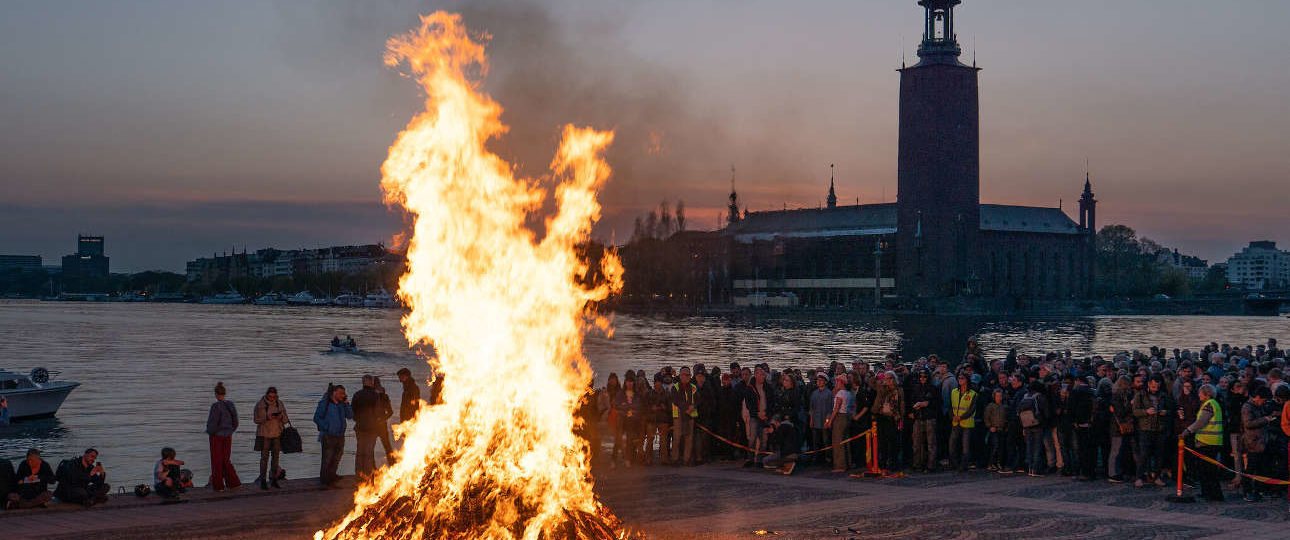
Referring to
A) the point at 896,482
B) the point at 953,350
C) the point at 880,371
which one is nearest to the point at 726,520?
the point at 896,482

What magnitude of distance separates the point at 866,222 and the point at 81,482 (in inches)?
6493

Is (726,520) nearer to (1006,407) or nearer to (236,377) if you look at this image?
(1006,407)

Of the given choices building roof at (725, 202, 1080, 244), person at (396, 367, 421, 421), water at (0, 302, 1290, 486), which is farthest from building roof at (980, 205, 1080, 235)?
person at (396, 367, 421, 421)

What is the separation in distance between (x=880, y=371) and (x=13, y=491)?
1409cm

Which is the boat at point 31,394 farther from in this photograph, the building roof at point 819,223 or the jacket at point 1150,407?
the building roof at point 819,223

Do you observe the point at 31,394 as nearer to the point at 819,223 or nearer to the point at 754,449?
the point at 754,449

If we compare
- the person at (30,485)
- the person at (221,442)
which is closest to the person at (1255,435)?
the person at (221,442)

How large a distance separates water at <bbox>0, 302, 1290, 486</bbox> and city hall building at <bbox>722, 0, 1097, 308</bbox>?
455 inches

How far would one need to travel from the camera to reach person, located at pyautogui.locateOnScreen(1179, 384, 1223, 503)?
16125 millimetres

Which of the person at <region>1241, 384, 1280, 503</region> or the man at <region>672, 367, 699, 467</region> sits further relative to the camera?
the man at <region>672, 367, 699, 467</region>

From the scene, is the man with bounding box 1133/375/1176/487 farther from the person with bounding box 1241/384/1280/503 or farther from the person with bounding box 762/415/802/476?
the person with bounding box 762/415/802/476

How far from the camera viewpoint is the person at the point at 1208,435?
16125 mm

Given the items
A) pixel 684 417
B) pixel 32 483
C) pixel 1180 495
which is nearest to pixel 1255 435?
pixel 1180 495

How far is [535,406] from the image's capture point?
12.1m
